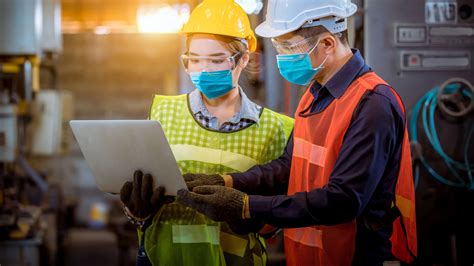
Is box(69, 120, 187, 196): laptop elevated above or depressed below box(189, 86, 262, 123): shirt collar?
below

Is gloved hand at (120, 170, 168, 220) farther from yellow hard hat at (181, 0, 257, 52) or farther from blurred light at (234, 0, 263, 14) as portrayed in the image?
blurred light at (234, 0, 263, 14)

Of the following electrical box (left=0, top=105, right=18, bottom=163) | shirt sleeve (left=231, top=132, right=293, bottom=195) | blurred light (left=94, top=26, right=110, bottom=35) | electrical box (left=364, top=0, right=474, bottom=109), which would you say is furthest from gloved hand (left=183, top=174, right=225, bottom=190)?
blurred light (left=94, top=26, right=110, bottom=35)

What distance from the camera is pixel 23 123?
22.7ft

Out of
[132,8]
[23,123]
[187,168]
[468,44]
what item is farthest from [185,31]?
[132,8]

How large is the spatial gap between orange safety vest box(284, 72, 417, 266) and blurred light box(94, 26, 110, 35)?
7795 mm

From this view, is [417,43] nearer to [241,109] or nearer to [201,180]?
[241,109]

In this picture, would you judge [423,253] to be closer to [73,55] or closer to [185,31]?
[185,31]

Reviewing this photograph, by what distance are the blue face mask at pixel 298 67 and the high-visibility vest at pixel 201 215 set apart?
1.27 feet

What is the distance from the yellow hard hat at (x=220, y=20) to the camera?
276 cm

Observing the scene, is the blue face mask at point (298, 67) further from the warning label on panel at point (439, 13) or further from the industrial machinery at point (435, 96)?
the warning label on panel at point (439, 13)

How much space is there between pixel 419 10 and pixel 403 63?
283mm

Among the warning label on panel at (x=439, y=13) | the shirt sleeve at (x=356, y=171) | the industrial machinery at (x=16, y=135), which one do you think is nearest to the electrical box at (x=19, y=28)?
the industrial machinery at (x=16, y=135)

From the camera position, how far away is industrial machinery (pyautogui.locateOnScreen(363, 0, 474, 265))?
11.5 ft

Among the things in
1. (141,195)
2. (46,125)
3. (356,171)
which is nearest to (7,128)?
(46,125)
